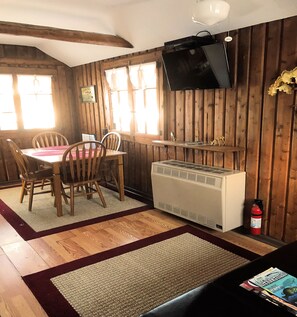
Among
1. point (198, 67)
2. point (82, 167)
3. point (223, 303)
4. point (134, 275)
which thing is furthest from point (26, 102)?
point (223, 303)

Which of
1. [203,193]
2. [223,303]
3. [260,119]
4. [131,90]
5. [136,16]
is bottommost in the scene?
[203,193]

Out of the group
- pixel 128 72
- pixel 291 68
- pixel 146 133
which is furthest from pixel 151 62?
pixel 291 68

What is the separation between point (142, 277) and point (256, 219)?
127 centimetres

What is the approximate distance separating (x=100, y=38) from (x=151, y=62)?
2.35 ft

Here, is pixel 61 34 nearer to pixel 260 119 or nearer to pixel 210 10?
pixel 210 10

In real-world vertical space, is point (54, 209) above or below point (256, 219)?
below

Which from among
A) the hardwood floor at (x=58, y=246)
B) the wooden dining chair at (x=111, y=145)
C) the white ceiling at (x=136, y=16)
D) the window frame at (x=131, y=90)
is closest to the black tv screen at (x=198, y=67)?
the white ceiling at (x=136, y=16)

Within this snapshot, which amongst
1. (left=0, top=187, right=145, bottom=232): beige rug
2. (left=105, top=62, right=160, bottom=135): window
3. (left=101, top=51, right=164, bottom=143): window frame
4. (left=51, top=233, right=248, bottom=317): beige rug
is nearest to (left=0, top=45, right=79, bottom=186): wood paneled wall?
(left=0, top=187, right=145, bottom=232): beige rug

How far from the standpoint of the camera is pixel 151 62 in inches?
153

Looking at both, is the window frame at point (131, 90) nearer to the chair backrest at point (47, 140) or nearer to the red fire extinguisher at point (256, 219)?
the chair backrest at point (47, 140)

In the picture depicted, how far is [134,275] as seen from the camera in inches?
93.4

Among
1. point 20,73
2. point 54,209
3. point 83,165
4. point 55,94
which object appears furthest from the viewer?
point 55,94

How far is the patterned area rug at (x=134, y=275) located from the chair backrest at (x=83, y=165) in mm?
1249

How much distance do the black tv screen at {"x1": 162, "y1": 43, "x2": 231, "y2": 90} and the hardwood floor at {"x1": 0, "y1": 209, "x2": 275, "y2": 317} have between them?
156 cm
